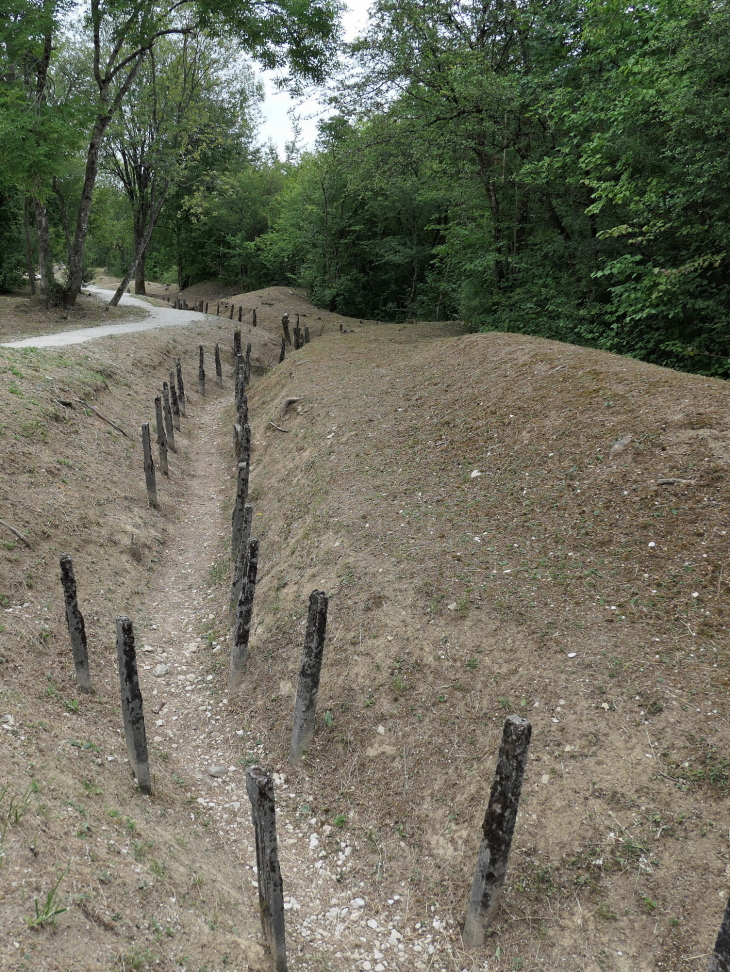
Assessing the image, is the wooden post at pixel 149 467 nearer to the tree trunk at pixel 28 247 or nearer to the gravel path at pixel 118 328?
the gravel path at pixel 118 328

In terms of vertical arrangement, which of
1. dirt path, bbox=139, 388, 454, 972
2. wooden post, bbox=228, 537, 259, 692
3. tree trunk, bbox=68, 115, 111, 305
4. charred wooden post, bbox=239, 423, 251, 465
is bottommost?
dirt path, bbox=139, 388, 454, 972

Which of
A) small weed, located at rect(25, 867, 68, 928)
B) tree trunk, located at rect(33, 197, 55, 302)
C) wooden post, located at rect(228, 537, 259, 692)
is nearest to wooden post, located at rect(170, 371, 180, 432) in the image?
wooden post, located at rect(228, 537, 259, 692)

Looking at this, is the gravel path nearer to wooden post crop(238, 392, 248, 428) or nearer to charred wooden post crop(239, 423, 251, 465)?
wooden post crop(238, 392, 248, 428)

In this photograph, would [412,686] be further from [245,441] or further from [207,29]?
[207,29]

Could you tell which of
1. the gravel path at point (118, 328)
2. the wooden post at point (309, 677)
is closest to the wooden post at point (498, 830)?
Result: the wooden post at point (309, 677)

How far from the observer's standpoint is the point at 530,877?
4.39 m

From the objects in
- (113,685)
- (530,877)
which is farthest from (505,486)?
(113,685)

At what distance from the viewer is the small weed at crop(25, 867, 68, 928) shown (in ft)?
10.5

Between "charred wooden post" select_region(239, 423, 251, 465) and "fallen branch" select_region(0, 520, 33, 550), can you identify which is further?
"charred wooden post" select_region(239, 423, 251, 465)

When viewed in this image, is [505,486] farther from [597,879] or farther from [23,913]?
[23,913]

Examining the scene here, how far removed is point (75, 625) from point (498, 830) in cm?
437

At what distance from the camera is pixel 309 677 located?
5.73 metres

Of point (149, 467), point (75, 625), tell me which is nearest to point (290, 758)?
point (75, 625)

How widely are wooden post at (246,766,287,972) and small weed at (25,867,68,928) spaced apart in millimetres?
1163
